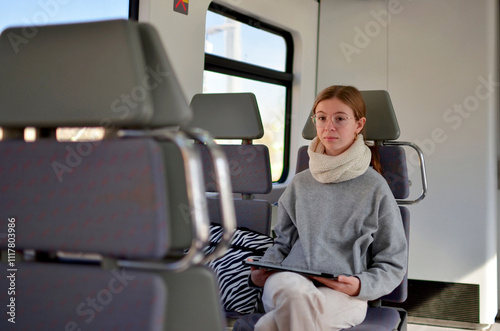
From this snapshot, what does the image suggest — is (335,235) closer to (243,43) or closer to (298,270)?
(298,270)

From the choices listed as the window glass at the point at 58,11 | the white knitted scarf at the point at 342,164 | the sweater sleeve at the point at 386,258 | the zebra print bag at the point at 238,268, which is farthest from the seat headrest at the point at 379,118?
the window glass at the point at 58,11

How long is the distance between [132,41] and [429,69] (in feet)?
11.5

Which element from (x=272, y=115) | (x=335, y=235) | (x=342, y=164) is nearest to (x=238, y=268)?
(x=335, y=235)

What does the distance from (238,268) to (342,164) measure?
695 millimetres

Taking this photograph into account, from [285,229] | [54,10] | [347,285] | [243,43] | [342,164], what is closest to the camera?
[347,285]

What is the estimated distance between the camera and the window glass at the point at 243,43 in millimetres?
3946

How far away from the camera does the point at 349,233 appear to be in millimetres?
2109

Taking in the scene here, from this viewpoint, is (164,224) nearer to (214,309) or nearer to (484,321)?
(214,309)

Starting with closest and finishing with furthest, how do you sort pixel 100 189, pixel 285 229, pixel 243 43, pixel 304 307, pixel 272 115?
pixel 100 189, pixel 304 307, pixel 285 229, pixel 243 43, pixel 272 115

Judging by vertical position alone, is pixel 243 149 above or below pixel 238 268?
above

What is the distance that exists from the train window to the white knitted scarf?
1.79m

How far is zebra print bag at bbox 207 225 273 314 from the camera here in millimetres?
2445

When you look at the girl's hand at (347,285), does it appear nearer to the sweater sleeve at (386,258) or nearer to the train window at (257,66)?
the sweater sleeve at (386,258)

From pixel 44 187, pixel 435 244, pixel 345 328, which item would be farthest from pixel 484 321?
pixel 44 187
